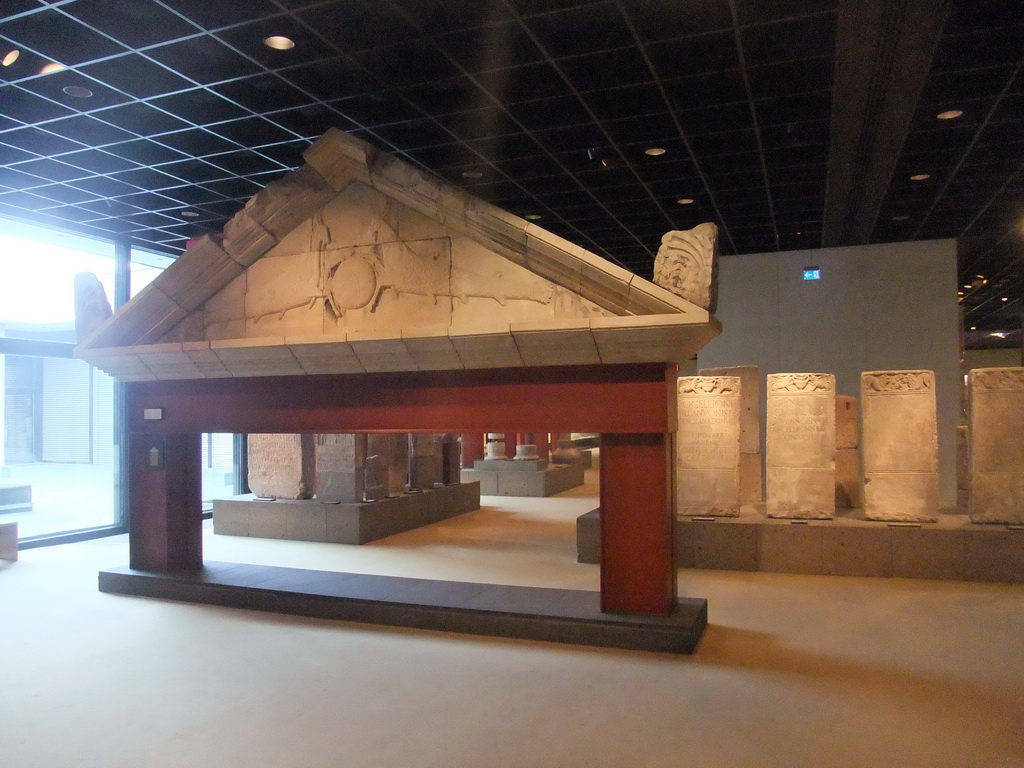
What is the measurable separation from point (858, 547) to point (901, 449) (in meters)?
1.02

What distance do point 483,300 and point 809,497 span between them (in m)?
4.16

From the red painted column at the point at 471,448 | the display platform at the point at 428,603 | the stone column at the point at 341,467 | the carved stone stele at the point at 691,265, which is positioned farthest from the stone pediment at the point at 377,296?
the red painted column at the point at 471,448

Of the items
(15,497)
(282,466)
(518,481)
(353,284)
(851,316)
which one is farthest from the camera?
(518,481)

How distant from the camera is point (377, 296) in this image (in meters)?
5.73

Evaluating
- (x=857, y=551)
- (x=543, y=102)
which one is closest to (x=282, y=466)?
(x=543, y=102)

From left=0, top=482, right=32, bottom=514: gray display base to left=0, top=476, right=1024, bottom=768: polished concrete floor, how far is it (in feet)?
11.0

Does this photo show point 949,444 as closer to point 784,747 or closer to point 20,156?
point 784,747

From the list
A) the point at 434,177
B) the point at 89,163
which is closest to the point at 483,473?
the point at 89,163

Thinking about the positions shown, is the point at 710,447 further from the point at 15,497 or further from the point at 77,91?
the point at 15,497

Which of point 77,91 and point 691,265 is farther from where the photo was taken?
point 77,91

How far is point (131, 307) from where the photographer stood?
6.37m

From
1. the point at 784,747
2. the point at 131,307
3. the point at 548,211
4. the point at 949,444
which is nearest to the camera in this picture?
the point at 784,747

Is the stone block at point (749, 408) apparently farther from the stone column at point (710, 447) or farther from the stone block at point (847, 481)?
the stone column at point (710, 447)

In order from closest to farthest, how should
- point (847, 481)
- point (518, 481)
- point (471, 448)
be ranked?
point (847, 481), point (518, 481), point (471, 448)
